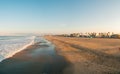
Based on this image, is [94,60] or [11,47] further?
[11,47]

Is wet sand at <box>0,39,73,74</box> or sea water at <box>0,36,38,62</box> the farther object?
sea water at <box>0,36,38,62</box>

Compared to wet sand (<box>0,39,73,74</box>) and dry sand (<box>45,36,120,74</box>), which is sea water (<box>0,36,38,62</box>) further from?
dry sand (<box>45,36,120,74</box>)

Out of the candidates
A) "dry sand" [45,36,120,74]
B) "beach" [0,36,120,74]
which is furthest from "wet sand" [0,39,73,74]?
"dry sand" [45,36,120,74]

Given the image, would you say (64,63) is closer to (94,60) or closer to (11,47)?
(94,60)

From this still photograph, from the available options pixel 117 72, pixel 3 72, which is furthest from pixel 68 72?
pixel 3 72

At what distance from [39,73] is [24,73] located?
95 cm

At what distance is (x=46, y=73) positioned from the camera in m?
10.4

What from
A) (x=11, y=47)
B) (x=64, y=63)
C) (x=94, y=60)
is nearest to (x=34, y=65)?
(x=64, y=63)

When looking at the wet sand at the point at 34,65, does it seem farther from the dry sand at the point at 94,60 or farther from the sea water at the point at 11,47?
the sea water at the point at 11,47

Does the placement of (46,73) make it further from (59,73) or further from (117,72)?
(117,72)

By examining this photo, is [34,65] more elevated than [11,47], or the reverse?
[34,65]

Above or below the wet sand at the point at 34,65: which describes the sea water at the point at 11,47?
below

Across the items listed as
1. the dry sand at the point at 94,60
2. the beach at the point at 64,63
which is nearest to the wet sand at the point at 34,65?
the beach at the point at 64,63

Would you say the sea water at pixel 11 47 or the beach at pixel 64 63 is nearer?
the beach at pixel 64 63
